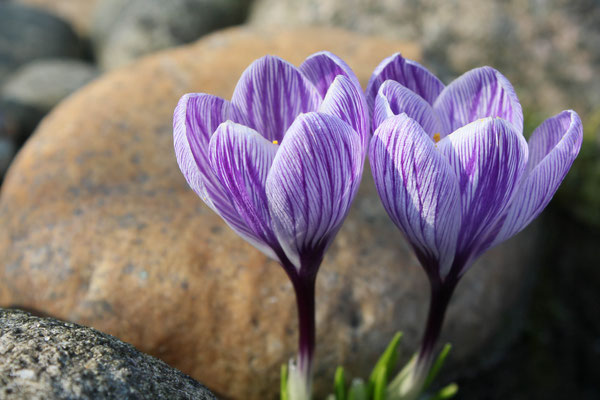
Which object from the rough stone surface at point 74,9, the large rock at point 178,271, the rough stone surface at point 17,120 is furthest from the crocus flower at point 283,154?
the rough stone surface at point 74,9

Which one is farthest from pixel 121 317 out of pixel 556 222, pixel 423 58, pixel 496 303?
pixel 556 222

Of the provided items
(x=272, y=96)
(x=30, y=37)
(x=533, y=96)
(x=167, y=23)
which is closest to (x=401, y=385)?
(x=272, y=96)

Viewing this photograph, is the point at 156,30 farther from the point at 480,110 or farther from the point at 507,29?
the point at 480,110

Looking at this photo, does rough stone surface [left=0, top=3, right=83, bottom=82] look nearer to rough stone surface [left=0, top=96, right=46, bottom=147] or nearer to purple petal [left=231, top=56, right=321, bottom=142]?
rough stone surface [left=0, top=96, right=46, bottom=147]

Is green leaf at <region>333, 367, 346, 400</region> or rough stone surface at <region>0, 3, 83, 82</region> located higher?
rough stone surface at <region>0, 3, 83, 82</region>

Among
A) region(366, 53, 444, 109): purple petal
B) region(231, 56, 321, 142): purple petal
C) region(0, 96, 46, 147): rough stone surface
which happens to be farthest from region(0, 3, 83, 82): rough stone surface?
region(366, 53, 444, 109): purple petal
